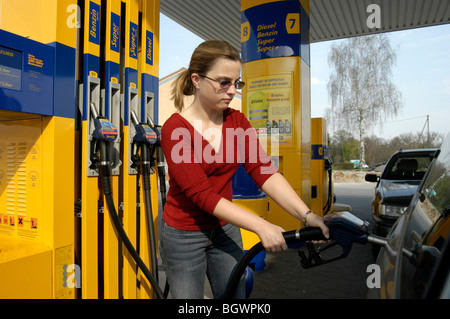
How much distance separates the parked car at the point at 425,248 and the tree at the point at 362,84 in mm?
27533

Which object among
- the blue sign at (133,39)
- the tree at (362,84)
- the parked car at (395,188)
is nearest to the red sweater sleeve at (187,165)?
the blue sign at (133,39)

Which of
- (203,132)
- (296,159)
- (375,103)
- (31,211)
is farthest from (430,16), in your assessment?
(375,103)

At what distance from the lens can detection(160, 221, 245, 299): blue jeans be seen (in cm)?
167

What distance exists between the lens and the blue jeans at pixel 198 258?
167 cm

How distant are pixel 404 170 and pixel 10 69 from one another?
573 cm

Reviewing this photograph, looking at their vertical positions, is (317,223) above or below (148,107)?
below

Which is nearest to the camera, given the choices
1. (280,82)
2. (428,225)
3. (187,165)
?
(428,225)

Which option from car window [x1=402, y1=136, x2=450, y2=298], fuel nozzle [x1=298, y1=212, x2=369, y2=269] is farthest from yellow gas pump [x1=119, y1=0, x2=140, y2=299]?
car window [x1=402, y1=136, x2=450, y2=298]

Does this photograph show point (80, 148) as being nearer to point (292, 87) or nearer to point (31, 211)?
point (31, 211)

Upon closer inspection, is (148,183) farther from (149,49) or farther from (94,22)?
(94,22)

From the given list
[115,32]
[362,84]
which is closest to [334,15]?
[115,32]

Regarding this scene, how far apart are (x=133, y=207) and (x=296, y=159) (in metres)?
3.50

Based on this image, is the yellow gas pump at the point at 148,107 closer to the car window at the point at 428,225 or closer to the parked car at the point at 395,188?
the car window at the point at 428,225

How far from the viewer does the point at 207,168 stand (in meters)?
1.63
